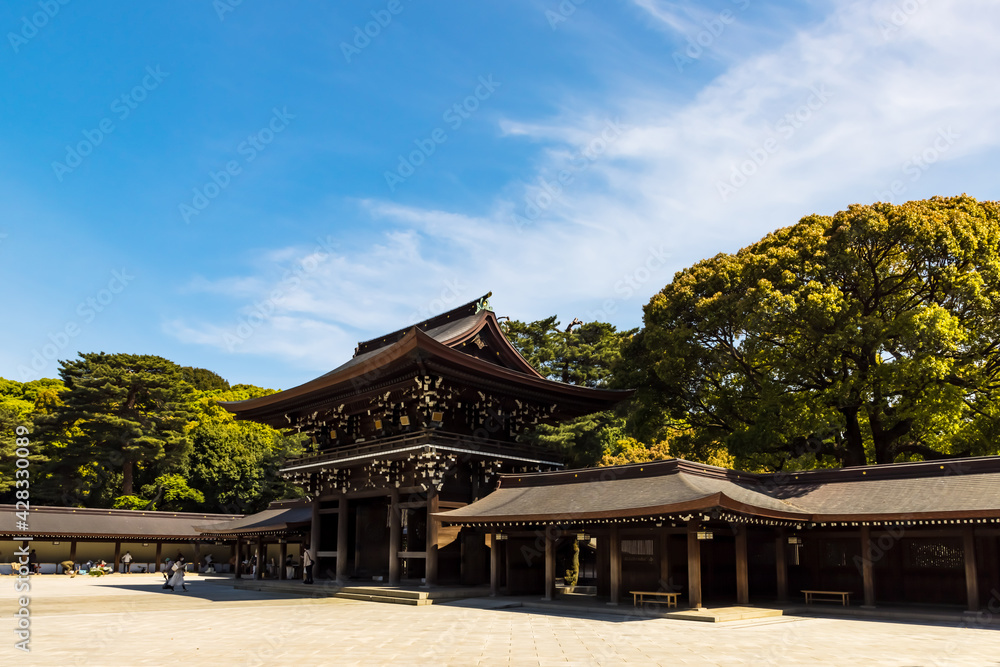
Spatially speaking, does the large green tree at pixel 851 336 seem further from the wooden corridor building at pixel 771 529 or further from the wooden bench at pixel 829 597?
the wooden bench at pixel 829 597

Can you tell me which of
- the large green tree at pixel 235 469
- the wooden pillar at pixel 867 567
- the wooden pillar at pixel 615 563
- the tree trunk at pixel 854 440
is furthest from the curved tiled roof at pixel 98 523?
the wooden pillar at pixel 867 567

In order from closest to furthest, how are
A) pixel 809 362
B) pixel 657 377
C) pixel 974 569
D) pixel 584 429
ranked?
1. pixel 974 569
2. pixel 809 362
3. pixel 657 377
4. pixel 584 429

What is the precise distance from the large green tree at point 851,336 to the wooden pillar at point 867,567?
814cm

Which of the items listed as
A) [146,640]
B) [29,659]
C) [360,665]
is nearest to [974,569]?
[360,665]

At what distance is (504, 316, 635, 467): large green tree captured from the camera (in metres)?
39.6

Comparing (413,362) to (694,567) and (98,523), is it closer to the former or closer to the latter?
(694,567)

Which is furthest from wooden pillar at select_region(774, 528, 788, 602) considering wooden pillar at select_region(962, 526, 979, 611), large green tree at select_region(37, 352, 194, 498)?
large green tree at select_region(37, 352, 194, 498)

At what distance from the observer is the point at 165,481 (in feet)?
188

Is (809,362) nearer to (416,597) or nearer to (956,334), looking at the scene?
(956,334)

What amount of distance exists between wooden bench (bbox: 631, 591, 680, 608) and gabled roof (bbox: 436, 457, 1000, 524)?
245cm

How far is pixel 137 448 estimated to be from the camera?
183 feet

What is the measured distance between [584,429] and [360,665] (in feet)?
94.9

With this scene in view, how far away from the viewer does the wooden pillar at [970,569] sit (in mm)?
17859

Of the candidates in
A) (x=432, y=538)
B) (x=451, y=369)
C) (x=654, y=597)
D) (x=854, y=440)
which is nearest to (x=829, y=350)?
(x=854, y=440)
